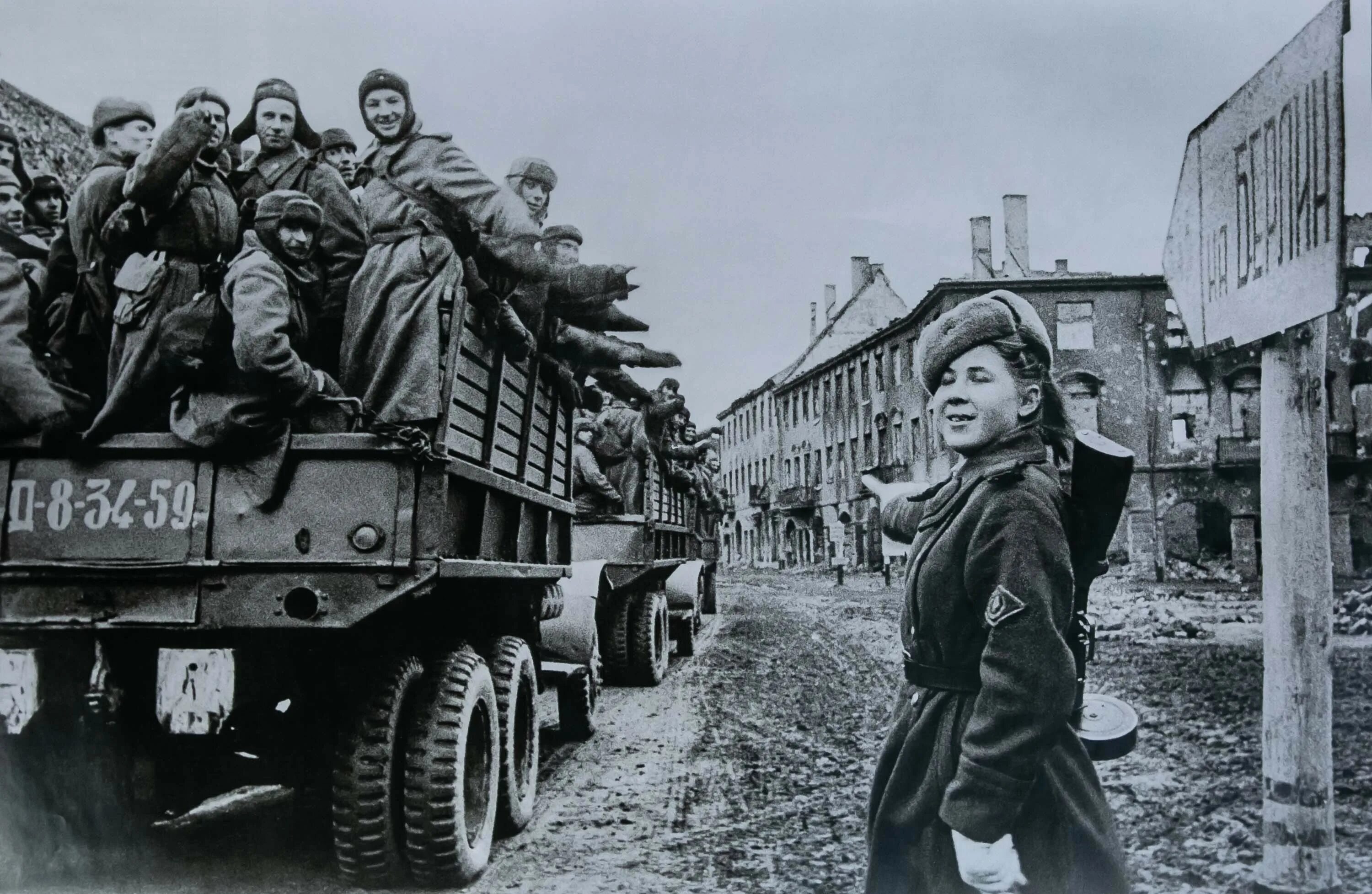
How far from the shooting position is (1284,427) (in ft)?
10.7

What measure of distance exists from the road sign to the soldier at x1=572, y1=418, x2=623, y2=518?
6190mm

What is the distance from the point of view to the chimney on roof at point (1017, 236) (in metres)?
3.71

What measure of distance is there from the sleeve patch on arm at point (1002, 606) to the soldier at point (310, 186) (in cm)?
264

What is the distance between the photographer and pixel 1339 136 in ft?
9.32

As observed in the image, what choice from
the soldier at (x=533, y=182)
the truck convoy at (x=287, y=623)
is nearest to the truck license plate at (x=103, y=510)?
the truck convoy at (x=287, y=623)

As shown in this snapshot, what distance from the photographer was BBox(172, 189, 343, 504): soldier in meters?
3.53

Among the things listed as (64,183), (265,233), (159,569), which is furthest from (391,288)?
(64,183)

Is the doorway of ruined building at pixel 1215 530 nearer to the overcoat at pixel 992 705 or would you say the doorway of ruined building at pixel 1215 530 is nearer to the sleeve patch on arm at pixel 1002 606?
the overcoat at pixel 992 705

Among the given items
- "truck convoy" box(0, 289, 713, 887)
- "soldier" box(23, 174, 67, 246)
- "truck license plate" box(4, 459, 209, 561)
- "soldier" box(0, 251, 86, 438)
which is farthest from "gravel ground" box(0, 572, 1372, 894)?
"soldier" box(23, 174, 67, 246)

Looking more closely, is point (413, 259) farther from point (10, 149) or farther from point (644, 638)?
point (644, 638)

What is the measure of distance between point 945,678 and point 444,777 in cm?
204

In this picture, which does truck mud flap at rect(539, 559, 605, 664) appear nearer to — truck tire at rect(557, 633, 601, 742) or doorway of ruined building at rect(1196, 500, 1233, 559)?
truck tire at rect(557, 633, 601, 742)

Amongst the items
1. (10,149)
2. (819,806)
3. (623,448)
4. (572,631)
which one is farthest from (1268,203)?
(623,448)

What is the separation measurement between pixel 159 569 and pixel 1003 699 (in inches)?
98.6
